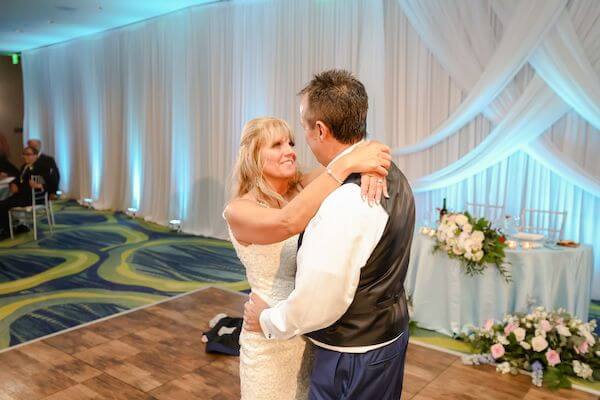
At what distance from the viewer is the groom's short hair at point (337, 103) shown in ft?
4.20

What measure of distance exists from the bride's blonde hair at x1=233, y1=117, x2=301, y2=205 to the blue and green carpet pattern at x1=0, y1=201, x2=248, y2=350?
2844mm

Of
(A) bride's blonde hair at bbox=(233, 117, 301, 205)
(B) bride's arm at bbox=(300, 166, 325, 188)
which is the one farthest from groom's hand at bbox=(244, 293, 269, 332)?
(B) bride's arm at bbox=(300, 166, 325, 188)

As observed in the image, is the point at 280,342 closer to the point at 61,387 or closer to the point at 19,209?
the point at 61,387

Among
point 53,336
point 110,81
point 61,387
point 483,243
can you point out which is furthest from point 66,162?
point 483,243

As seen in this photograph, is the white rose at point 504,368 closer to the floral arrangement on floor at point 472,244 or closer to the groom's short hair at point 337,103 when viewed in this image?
the floral arrangement on floor at point 472,244

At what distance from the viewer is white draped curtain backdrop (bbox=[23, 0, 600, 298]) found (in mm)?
4531

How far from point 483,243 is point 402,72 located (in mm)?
2442

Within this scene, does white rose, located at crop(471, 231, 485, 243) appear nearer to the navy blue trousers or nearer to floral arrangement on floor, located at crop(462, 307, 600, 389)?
floral arrangement on floor, located at crop(462, 307, 600, 389)

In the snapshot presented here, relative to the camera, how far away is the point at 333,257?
3.85 feet

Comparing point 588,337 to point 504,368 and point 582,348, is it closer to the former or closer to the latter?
point 582,348

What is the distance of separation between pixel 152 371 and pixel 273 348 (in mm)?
1859

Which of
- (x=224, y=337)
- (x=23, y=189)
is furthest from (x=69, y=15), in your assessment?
(x=224, y=337)

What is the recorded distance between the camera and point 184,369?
128 inches

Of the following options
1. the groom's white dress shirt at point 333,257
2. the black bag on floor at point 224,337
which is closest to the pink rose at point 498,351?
the black bag on floor at point 224,337
